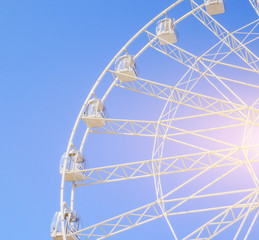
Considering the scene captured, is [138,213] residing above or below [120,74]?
below

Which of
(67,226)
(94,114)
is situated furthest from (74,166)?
(67,226)

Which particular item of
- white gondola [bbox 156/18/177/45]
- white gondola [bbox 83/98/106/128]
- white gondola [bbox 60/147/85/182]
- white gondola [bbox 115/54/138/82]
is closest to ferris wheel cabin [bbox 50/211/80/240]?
white gondola [bbox 60/147/85/182]

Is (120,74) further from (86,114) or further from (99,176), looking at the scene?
(99,176)

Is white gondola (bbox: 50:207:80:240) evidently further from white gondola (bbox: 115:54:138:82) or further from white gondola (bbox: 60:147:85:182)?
white gondola (bbox: 115:54:138:82)

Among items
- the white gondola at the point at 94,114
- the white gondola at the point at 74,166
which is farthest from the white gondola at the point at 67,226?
the white gondola at the point at 94,114

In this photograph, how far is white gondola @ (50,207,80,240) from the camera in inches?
869

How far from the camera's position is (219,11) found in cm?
2692

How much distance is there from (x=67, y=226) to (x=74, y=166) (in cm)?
294

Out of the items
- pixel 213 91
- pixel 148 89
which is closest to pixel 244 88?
pixel 213 91

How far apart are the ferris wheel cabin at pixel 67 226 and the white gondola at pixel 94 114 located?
4408 millimetres

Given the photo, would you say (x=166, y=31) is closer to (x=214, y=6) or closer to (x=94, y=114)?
(x=214, y=6)

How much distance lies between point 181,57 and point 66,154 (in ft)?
23.0

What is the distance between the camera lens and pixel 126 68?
83.6 ft

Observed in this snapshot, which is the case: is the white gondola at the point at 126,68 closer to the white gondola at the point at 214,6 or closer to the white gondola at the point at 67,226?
the white gondola at the point at 214,6
